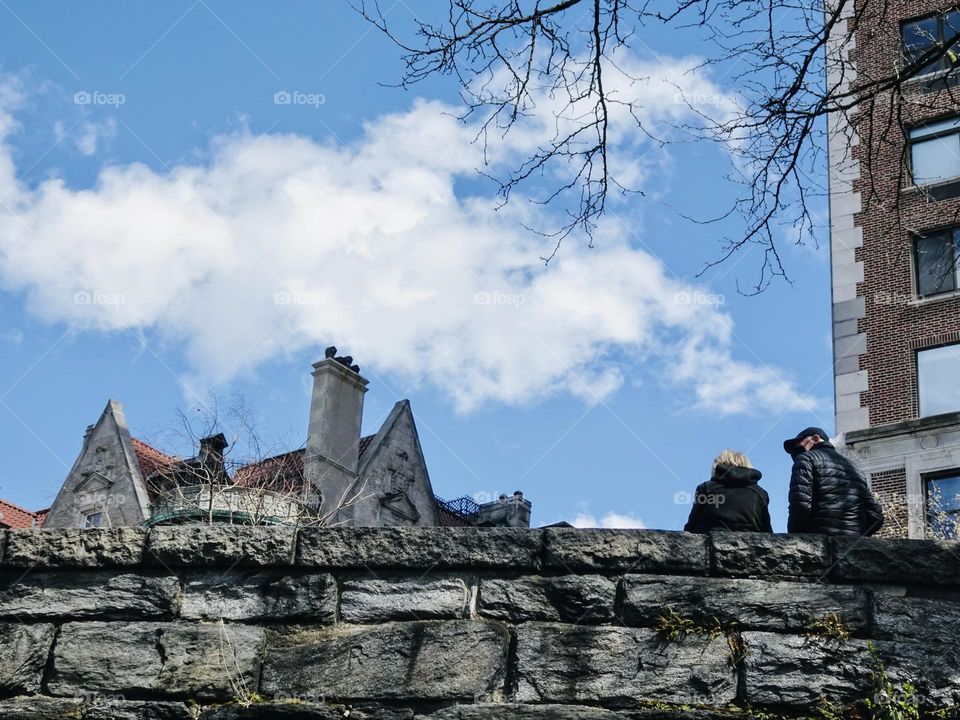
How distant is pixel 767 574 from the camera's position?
6.14m

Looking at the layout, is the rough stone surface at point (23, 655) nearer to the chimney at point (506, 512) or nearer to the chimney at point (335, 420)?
the chimney at point (335, 420)

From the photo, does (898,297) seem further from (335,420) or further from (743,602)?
(743,602)

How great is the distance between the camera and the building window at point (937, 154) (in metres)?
25.9

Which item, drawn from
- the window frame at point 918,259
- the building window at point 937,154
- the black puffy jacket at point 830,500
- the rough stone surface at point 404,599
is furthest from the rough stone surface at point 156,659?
the building window at point 937,154

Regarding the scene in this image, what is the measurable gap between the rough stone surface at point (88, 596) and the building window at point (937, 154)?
878 inches

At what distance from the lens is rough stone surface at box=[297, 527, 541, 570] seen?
621 centimetres

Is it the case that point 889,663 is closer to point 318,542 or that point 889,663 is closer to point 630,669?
point 630,669

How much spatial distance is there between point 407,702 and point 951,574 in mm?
2498

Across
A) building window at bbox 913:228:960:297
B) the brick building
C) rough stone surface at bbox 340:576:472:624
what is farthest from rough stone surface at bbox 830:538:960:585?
building window at bbox 913:228:960:297

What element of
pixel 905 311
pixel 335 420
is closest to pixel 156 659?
pixel 905 311

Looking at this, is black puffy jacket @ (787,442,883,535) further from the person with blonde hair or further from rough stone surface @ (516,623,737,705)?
rough stone surface @ (516,623,737,705)

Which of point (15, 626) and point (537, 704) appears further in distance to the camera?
point (15, 626)

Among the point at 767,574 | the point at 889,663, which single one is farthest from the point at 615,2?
the point at 889,663

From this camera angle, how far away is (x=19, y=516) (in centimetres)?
3039
